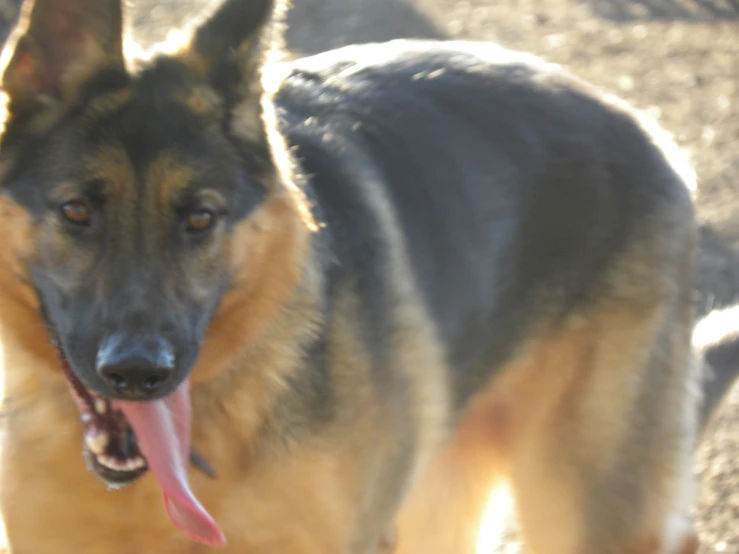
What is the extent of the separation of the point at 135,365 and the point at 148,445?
320 millimetres

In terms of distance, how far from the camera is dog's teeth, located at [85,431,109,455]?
291 cm

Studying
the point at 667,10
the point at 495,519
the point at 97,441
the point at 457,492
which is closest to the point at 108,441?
the point at 97,441

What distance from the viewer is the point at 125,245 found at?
9.04 feet

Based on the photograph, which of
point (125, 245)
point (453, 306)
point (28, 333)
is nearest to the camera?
point (125, 245)

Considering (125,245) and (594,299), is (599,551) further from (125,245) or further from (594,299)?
(125,245)

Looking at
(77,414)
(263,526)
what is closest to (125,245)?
(77,414)

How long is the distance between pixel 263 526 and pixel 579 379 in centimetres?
131

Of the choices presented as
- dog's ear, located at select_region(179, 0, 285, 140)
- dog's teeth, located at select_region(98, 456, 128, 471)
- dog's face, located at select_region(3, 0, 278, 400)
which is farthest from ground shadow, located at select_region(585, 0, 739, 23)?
dog's teeth, located at select_region(98, 456, 128, 471)

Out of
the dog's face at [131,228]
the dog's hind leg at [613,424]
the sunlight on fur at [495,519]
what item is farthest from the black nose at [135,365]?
the sunlight on fur at [495,519]

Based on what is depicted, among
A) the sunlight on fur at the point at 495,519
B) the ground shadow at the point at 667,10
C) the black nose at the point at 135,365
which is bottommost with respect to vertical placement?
the ground shadow at the point at 667,10

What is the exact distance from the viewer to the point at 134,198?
9.09ft

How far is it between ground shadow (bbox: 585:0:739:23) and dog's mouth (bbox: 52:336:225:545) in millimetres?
8876

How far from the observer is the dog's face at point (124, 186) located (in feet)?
8.88

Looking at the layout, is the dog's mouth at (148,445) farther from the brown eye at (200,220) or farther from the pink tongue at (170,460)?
the brown eye at (200,220)
